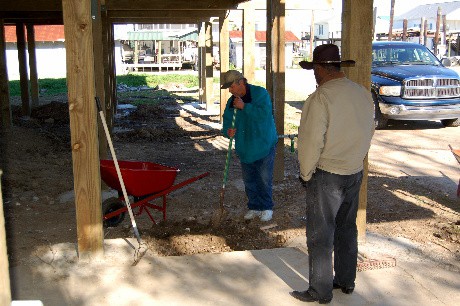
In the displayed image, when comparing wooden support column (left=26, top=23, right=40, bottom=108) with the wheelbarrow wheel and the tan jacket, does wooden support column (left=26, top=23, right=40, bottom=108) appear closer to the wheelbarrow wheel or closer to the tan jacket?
the wheelbarrow wheel

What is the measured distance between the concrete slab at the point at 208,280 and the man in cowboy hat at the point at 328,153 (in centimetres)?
43

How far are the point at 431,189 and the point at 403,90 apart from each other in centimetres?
577

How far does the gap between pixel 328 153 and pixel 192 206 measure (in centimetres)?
360

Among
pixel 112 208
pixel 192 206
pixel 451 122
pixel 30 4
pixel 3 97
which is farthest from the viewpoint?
pixel 451 122

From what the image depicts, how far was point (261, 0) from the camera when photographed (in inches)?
464

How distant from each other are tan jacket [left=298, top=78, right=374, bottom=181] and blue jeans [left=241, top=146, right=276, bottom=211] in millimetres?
2299

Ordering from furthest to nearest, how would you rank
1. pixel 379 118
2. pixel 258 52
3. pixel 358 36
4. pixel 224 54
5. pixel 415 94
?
pixel 258 52 < pixel 224 54 < pixel 379 118 < pixel 415 94 < pixel 358 36

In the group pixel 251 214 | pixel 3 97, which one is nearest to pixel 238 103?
pixel 251 214

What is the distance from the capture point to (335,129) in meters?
3.62

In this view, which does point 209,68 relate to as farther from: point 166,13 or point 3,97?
point 3,97

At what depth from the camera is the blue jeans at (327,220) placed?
3.75 metres

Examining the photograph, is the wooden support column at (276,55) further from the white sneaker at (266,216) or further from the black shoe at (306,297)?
the black shoe at (306,297)

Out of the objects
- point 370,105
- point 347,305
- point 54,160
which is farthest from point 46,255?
point 54,160

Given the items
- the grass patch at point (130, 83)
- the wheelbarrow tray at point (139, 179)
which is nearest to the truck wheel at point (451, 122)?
the wheelbarrow tray at point (139, 179)
